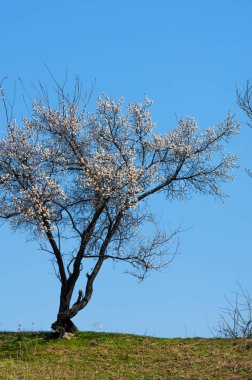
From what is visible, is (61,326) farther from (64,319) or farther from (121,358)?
(121,358)

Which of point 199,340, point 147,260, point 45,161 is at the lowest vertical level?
point 199,340

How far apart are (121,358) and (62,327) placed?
307cm

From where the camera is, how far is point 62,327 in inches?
Result: 938

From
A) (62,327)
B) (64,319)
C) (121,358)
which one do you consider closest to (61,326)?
(62,327)

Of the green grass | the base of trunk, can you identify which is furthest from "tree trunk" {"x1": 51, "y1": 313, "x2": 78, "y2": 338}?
the green grass

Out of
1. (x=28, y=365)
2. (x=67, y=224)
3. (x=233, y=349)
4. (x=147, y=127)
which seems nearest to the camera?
(x=28, y=365)

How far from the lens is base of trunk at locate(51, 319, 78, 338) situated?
23.8 m

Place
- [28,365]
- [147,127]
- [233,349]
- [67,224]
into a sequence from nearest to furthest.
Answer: [28,365]
[233,349]
[67,224]
[147,127]

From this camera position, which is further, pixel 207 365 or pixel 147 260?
pixel 147 260

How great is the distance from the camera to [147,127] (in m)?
26.0

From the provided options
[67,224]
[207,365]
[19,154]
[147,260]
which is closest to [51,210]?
[67,224]

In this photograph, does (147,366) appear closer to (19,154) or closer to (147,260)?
(147,260)

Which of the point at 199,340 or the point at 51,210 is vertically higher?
the point at 51,210

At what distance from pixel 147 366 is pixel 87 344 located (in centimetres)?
313
